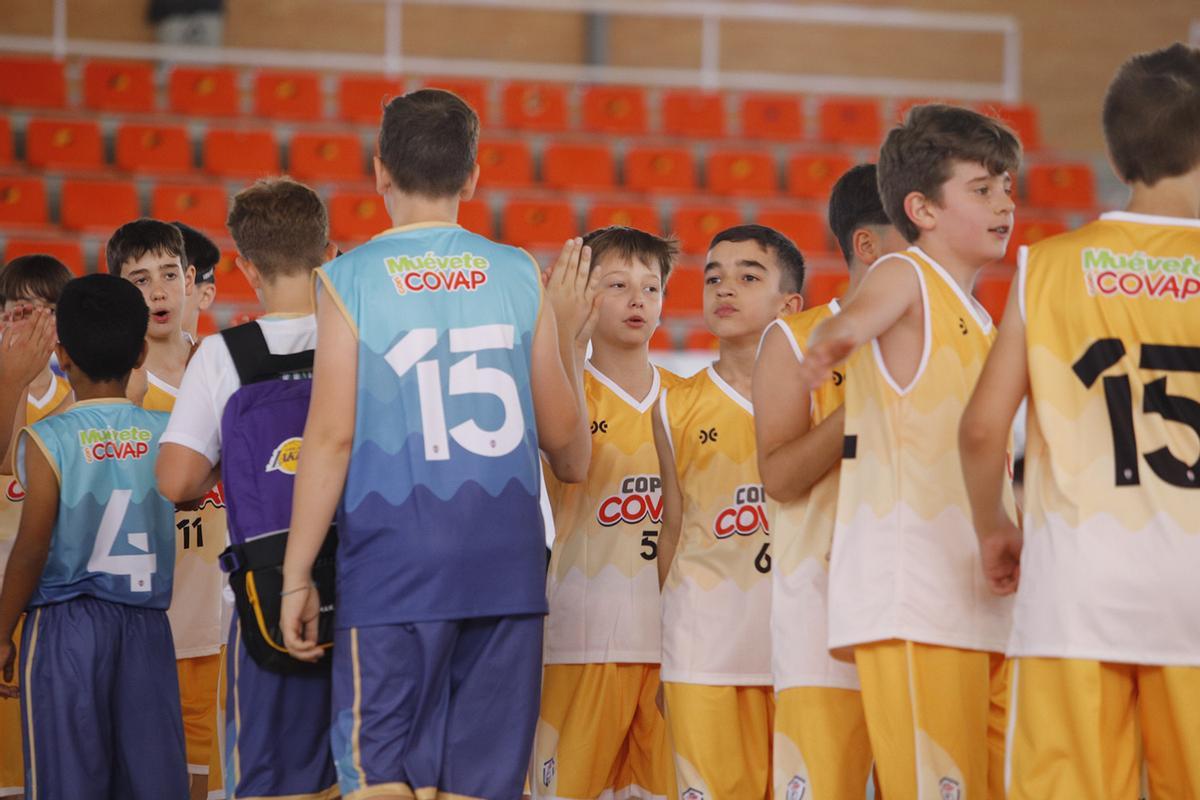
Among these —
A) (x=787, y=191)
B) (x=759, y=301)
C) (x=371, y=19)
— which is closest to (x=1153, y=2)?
(x=787, y=191)

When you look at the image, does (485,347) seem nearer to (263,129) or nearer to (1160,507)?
(1160,507)

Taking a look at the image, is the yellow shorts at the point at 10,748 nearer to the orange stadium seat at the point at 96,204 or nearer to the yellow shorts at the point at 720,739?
the yellow shorts at the point at 720,739

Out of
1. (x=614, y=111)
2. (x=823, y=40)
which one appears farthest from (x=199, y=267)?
(x=823, y=40)

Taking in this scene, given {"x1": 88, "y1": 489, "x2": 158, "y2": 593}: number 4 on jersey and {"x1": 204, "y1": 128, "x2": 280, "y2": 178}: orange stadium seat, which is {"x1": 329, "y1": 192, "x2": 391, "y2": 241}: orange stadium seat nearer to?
{"x1": 204, "y1": 128, "x2": 280, "y2": 178}: orange stadium seat

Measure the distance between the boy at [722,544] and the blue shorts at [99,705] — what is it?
58.6 inches

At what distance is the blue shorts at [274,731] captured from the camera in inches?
149

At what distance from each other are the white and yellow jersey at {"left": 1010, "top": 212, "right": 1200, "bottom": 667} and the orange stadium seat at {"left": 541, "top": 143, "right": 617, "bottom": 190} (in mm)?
9925

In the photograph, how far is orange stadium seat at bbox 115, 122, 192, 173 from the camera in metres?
12.2

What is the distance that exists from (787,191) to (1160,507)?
10.7 m

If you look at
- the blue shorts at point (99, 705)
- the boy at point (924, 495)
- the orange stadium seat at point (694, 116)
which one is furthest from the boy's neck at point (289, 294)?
the orange stadium seat at point (694, 116)

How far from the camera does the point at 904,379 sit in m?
3.64

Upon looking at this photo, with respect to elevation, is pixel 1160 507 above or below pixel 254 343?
below

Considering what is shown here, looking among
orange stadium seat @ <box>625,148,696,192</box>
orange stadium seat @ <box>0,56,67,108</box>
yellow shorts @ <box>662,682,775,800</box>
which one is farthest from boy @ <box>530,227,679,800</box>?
orange stadium seat @ <box>0,56,67,108</box>

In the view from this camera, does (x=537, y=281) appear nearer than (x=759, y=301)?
Yes
